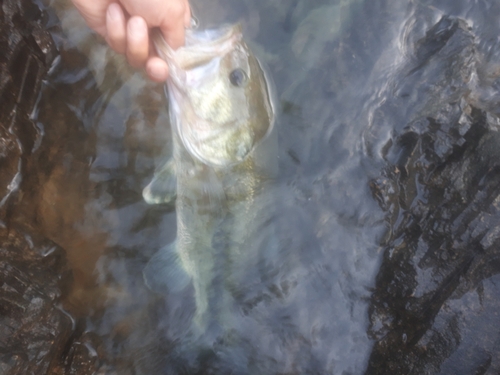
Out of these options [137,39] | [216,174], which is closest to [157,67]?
[137,39]

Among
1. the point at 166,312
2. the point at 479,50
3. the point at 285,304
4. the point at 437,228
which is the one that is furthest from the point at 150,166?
the point at 479,50

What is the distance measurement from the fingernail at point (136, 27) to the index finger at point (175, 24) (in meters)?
0.12

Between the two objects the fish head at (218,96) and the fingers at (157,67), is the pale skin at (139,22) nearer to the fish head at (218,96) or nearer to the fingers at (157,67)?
the fingers at (157,67)

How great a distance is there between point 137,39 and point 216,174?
1.12m

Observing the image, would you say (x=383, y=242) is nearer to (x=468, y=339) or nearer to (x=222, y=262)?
(x=468, y=339)

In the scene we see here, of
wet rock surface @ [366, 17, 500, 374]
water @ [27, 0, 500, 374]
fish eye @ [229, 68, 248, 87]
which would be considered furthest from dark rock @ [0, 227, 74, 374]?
wet rock surface @ [366, 17, 500, 374]

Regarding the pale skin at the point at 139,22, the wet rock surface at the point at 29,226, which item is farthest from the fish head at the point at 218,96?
the wet rock surface at the point at 29,226

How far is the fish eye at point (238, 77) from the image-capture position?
2.54 m

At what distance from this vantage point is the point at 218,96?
8.52 ft

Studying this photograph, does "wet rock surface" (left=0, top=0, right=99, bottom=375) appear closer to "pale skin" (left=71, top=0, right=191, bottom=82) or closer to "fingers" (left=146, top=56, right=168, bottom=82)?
"pale skin" (left=71, top=0, right=191, bottom=82)

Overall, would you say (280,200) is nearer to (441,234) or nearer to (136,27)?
(441,234)

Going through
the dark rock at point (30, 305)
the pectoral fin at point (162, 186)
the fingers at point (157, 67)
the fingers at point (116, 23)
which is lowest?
the dark rock at point (30, 305)

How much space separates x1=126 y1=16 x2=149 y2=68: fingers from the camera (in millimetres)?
2021

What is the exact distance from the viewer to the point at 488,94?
2678 millimetres
